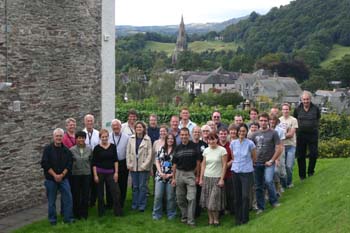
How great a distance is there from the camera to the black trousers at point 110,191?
963 centimetres

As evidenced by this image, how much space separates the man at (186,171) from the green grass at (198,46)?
139 m

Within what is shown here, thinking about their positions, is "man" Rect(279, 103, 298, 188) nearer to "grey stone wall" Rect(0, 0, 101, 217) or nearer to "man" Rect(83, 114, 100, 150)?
"man" Rect(83, 114, 100, 150)

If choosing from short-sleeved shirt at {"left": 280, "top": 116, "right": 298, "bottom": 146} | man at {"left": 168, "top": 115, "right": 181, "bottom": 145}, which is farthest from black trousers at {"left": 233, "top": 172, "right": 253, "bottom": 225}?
short-sleeved shirt at {"left": 280, "top": 116, "right": 298, "bottom": 146}

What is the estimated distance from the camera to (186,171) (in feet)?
29.8

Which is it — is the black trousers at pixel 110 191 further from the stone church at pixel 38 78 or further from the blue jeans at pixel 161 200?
the stone church at pixel 38 78

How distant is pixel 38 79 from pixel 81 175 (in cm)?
312

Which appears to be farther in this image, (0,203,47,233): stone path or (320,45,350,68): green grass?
(320,45,350,68): green grass

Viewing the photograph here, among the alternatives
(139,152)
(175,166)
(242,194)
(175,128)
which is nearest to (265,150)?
(242,194)

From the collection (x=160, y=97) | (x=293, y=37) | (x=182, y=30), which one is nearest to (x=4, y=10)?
(x=160, y=97)

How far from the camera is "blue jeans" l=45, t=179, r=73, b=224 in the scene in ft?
29.9

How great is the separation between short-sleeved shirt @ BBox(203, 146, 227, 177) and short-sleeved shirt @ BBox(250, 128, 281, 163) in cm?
81

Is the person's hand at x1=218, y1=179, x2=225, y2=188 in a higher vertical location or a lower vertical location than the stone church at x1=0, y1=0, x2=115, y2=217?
lower

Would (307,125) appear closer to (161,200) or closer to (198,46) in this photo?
(161,200)

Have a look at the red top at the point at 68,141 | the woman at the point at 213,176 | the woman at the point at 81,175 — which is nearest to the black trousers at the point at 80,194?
the woman at the point at 81,175
